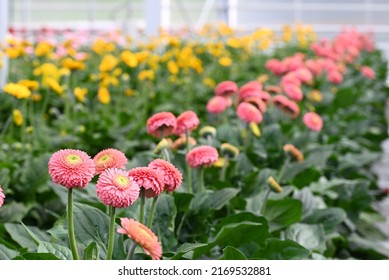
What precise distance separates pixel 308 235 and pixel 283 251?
0.36 metres

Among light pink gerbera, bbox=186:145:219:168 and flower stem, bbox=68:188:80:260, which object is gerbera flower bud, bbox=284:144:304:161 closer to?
light pink gerbera, bbox=186:145:219:168

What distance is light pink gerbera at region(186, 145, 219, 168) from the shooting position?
1603 millimetres

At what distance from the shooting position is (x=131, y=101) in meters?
4.66

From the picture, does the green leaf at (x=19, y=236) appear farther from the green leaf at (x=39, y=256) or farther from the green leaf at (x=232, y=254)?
the green leaf at (x=232, y=254)

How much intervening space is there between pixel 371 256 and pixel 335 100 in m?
2.15

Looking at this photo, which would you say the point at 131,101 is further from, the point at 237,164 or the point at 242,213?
the point at 242,213

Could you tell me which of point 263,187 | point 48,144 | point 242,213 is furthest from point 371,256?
point 48,144

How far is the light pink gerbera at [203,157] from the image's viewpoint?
5.26 ft

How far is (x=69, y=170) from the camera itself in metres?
1.10

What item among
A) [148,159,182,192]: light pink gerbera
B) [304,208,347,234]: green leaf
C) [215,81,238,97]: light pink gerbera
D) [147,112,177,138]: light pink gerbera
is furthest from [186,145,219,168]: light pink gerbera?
[215,81,238,97]: light pink gerbera

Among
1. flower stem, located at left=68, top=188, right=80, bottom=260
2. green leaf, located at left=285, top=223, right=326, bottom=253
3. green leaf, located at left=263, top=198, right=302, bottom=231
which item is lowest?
green leaf, located at left=285, top=223, right=326, bottom=253

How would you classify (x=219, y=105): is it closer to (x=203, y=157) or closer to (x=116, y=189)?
(x=203, y=157)

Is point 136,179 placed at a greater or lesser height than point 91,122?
greater

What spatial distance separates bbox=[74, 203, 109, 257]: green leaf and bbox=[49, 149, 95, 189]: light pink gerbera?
0.31 metres
